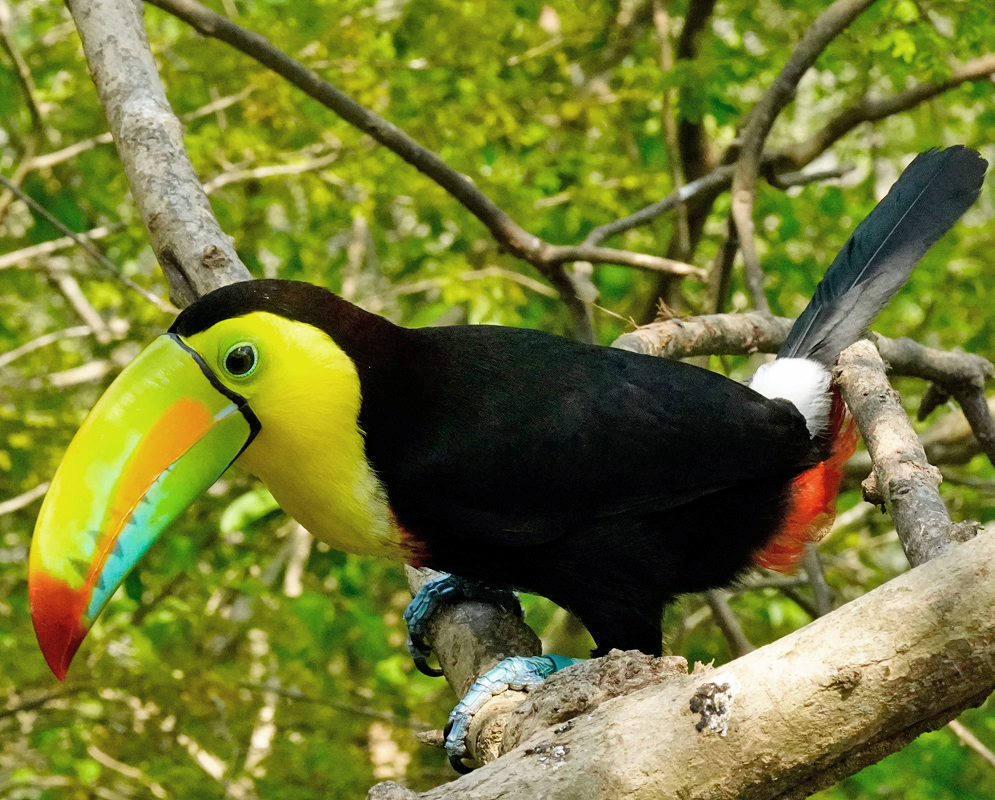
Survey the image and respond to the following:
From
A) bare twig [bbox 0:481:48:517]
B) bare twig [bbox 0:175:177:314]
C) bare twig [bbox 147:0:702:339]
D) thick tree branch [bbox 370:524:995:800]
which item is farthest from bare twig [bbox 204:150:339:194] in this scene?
thick tree branch [bbox 370:524:995:800]

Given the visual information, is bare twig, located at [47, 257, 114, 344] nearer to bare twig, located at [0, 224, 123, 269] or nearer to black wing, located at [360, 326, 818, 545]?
bare twig, located at [0, 224, 123, 269]

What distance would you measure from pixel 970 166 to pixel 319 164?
307 centimetres

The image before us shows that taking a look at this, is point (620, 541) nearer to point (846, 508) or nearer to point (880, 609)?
point (880, 609)

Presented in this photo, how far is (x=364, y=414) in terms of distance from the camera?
8.45ft

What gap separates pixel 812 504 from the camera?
304 cm

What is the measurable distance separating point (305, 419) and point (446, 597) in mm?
725

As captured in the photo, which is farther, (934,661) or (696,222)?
(696,222)

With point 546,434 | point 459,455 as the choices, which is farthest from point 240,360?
point 546,434

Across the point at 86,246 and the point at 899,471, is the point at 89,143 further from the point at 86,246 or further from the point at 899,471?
the point at 899,471

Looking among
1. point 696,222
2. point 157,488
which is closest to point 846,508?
point 696,222

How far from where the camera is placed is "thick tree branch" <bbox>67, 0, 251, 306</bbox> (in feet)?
10.0

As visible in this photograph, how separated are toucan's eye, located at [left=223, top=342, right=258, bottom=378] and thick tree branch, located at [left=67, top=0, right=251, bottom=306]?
65cm

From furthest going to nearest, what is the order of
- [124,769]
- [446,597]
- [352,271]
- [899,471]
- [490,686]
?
1. [352,271]
2. [124,769]
3. [446,597]
4. [490,686]
5. [899,471]

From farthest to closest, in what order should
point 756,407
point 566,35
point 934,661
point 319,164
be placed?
point 566,35 → point 319,164 → point 756,407 → point 934,661
